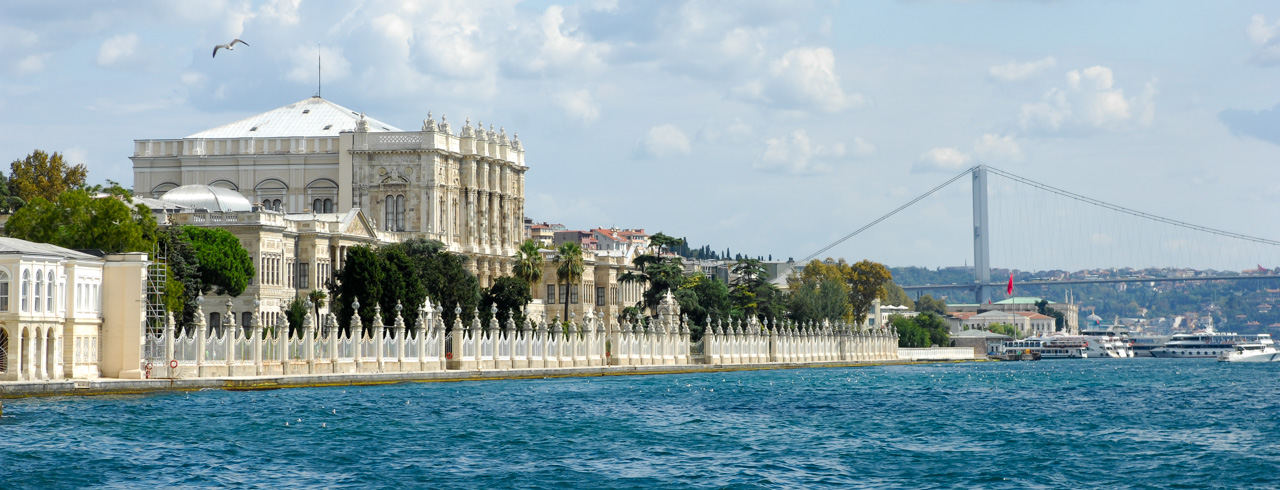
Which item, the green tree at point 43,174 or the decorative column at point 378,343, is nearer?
the decorative column at point 378,343

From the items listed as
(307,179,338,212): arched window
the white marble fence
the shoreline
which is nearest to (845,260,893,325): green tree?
the white marble fence

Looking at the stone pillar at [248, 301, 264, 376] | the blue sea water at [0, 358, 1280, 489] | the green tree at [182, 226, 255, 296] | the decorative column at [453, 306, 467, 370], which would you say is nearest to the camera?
the blue sea water at [0, 358, 1280, 489]

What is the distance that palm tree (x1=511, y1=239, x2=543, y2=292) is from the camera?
4066 inches

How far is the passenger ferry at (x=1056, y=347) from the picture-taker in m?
170

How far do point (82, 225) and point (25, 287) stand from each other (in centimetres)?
1466

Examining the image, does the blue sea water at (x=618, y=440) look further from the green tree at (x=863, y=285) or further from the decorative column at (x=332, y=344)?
the green tree at (x=863, y=285)

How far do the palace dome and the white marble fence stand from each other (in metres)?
12.1

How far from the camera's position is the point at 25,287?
166 feet

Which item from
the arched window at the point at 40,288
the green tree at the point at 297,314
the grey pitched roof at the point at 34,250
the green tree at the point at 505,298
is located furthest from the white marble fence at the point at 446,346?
the arched window at the point at 40,288

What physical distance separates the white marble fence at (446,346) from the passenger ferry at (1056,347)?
59711 mm

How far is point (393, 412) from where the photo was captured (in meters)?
49.2

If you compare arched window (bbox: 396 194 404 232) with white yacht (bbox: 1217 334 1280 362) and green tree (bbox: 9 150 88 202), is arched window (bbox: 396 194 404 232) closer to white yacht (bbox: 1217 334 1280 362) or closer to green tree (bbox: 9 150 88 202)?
green tree (bbox: 9 150 88 202)

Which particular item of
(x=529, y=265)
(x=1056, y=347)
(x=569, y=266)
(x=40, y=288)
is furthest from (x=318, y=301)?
(x=1056, y=347)

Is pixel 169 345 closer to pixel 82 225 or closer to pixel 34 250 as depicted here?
pixel 34 250
